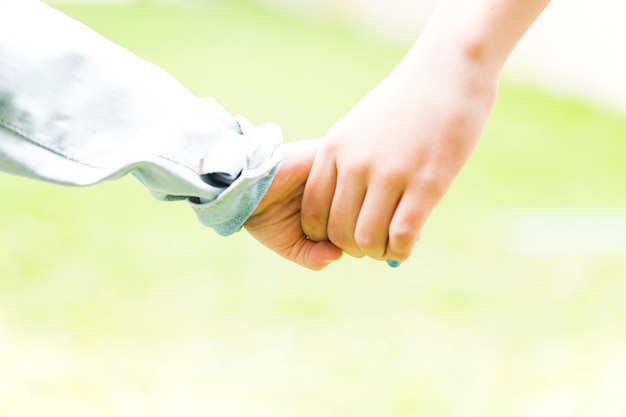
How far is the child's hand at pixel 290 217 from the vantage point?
62 centimetres

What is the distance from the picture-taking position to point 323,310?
4.62ft

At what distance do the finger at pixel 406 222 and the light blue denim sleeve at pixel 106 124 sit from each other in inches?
3.8

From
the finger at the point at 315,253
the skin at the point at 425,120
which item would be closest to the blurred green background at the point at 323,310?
the finger at the point at 315,253

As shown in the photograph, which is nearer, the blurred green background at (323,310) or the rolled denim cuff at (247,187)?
the rolled denim cuff at (247,187)

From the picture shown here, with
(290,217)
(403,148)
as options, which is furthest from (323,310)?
(403,148)

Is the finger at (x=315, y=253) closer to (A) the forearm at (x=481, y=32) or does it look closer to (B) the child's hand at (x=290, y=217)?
(B) the child's hand at (x=290, y=217)

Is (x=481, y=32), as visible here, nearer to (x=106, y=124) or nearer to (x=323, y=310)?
(x=106, y=124)

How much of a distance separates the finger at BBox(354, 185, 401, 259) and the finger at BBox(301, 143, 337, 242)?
1.6 inches

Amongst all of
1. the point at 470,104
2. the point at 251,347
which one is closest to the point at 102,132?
the point at 470,104

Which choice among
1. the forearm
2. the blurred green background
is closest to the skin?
the forearm

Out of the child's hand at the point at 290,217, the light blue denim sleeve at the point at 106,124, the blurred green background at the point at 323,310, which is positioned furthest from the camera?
the blurred green background at the point at 323,310

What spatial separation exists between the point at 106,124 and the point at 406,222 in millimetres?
209

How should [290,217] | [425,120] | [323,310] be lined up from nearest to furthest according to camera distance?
[425,120], [290,217], [323,310]

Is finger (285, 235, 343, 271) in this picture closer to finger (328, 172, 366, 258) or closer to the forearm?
finger (328, 172, 366, 258)
